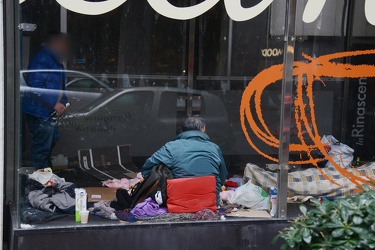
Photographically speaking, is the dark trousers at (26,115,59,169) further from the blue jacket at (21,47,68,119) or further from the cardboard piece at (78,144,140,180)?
the cardboard piece at (78,144,140,180)

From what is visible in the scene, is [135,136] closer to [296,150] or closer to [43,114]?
[43,114]

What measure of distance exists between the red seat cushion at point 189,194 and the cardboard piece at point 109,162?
70.3 inches

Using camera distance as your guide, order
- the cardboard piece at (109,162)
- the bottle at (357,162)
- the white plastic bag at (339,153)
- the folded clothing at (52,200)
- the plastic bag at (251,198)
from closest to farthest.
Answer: the folded clothing at (52,200), the plastic bag at (251,198), the white plastic bag at (339,153), the bottle at (357,162), the cardboard piece at (109,162)

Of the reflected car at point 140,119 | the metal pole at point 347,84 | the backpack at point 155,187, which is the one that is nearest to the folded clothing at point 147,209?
the backpack at point 155,187

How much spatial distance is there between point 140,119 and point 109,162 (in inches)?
28.1

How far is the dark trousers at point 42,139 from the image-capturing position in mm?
5896

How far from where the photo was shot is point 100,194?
5.87m

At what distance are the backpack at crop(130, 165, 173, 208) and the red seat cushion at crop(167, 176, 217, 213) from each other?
55mm

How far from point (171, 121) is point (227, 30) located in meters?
1.38

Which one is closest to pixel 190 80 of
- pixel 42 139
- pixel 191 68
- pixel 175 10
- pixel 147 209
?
pixel 191 68

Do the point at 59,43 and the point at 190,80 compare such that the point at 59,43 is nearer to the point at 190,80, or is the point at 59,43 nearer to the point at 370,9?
the point at 190,80

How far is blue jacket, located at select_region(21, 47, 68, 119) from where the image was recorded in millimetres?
5914

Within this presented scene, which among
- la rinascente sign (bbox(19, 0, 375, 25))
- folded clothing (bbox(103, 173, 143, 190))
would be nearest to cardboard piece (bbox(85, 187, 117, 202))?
folded clothing (bbox(103, 173, 143, 190))

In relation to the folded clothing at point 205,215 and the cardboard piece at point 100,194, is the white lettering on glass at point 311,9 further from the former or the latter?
the cardboard piece at point 100,194
